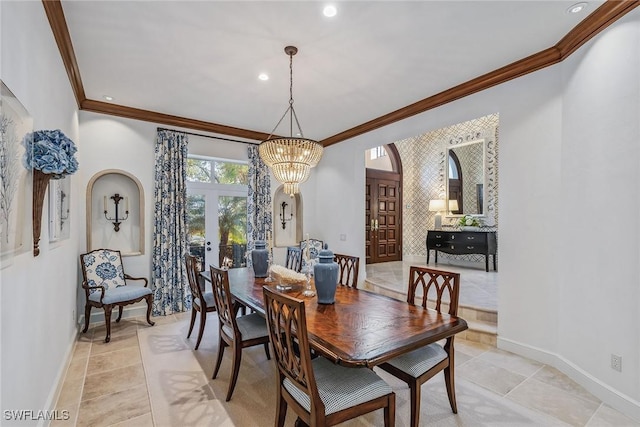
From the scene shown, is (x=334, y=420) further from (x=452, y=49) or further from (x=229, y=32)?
(x=452, y=49)

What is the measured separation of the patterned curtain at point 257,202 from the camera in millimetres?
5242

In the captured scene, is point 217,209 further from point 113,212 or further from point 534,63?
point 534,63

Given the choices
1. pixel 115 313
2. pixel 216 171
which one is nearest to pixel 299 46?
pixel 216 171

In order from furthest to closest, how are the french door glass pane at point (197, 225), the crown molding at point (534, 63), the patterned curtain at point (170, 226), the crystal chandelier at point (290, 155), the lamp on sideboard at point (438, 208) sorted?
the lamp on sideboard at point (438, 208) < the french door glass pane at point (197, 225) < the patterned curtain at point (170, 226) < the crystal chandelier at point (290, 155) < the crown molding at point (534, 63)

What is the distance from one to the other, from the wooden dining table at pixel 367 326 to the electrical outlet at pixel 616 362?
1.34m

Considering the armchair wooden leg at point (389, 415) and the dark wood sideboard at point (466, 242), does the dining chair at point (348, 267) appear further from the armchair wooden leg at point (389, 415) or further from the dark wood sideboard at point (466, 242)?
the dark wood sideboard at point (466, 242)

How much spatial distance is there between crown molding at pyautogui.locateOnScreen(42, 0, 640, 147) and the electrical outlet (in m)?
2.52

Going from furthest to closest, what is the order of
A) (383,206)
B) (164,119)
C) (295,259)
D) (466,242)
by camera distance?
(383,206), (466,242), (164,119), (295,259)

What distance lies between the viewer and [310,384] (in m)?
1.51

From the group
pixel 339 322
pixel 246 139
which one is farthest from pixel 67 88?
pixel 339 322

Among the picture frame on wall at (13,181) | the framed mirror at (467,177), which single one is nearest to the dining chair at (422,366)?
the picture frame on wall at (13,181)

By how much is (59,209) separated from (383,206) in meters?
6.27

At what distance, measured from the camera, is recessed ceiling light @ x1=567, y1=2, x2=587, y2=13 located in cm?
222

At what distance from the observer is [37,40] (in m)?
1.93
